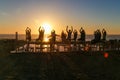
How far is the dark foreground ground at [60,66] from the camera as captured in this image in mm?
26516

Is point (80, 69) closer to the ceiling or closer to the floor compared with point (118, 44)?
closer to the floor

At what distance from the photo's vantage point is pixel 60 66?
97.0 feet

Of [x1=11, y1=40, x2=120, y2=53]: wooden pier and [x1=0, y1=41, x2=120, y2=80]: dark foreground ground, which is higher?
[x1=11, y1=40, x2=120, y2=53]: wooden pier

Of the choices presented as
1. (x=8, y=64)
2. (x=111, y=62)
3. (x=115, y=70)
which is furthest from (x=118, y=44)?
(x=8, y=64)

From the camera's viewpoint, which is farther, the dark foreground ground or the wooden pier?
the wooden pier

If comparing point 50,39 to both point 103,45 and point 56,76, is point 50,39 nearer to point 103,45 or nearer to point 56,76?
point 103,45

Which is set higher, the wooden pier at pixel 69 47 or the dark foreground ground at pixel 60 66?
the wooden pier at pixel 69 47

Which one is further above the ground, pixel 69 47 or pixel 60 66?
pixel 69 47

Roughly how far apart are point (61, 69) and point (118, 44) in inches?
443

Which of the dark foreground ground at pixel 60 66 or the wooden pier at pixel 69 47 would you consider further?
the wooden pier at pixel 69 47

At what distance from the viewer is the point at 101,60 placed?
106 ft

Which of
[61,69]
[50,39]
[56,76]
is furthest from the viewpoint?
[50,39]

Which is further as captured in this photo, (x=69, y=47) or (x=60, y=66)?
(x=69, y=47)

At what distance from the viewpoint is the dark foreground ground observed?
87.0 feet
